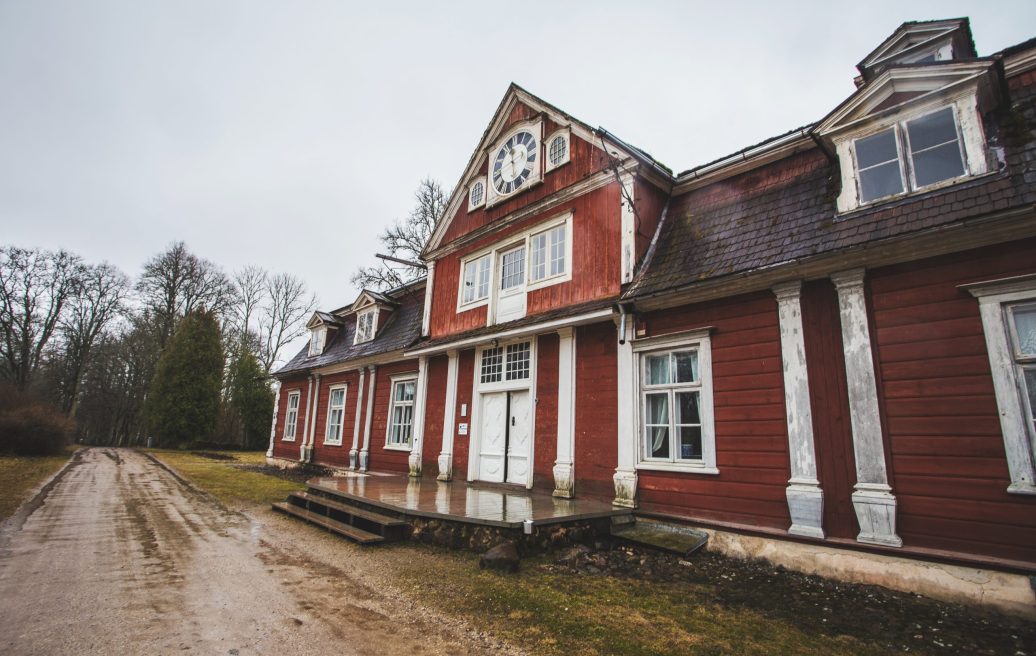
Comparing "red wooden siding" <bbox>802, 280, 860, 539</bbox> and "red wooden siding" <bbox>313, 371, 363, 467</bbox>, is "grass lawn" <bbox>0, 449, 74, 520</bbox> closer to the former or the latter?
"red wooden siding" <bbox>313, 371, 363, 467</bbox>

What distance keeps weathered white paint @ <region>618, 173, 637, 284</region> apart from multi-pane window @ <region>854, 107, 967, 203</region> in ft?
10.4

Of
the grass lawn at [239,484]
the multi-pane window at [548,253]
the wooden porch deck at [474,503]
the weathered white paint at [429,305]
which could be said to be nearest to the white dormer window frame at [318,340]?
the grass lawn at [239,484]

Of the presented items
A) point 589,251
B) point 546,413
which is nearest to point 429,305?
point 546,413

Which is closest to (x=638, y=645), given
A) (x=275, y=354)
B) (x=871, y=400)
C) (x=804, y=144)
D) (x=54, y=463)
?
(x=871, y=400)

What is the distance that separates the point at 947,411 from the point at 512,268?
7.66 metres

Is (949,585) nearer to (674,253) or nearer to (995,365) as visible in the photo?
(995,365)

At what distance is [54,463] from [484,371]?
17.1 m

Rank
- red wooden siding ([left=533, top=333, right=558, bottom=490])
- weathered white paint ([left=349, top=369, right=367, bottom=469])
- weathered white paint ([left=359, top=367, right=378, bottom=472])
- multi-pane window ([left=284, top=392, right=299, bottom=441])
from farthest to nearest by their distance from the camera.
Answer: multi-pane window ([left=284, top=392, right=299, bottom=441]), weathered white paint ([left=349, top=369, right=367, bottom=469]), weathered white paint ([left=359, top=367, right=378, bottom=472]), red wooden siding ([left=533, top=333, right=558, bottom=490])

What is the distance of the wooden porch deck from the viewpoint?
613cm

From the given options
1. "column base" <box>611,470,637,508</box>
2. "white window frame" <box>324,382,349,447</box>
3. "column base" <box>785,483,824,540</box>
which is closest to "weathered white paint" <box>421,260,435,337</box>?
"white window frame" <box>324,382,349,447</box>

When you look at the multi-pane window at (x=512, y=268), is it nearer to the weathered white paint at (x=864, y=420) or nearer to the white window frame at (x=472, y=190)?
the white window frame at (x=472, y=190)

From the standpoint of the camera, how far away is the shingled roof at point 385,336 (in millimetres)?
14023

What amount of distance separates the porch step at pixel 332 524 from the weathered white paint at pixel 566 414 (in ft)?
10.2

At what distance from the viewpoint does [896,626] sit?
4.09m
